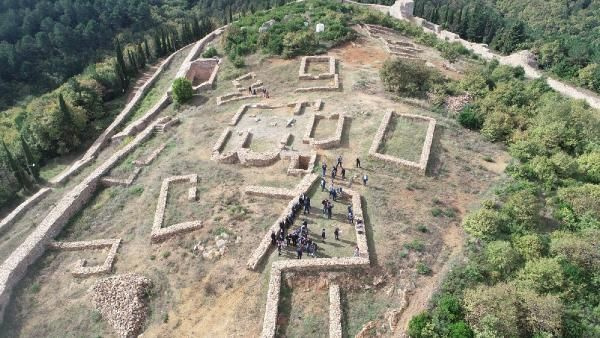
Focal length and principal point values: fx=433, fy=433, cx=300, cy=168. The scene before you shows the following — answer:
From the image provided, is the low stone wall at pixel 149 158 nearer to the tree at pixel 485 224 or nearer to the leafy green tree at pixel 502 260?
the tree at pixel 485 224

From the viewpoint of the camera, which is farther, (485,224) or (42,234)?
(42,234)

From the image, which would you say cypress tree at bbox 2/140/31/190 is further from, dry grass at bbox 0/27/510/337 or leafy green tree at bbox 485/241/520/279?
leafy green tree at bbox 485/241/520/279

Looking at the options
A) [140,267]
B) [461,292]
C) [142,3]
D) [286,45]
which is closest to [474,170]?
[461,292]

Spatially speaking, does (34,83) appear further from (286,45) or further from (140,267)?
(140,267)

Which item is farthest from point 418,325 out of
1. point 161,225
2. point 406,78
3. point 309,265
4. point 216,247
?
point 406,78

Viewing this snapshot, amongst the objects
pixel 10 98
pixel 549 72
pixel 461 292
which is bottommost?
pixel 10 98

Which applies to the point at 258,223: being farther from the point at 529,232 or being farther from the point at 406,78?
the point at 406,78

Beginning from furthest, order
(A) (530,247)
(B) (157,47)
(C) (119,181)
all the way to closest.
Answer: (B) (157,47) < (C) (119,181) < (A) (530,247)

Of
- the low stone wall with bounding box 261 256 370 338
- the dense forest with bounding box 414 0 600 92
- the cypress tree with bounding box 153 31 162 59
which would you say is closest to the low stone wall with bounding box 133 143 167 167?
the low stone wall with bounding box 261 256 370 338
